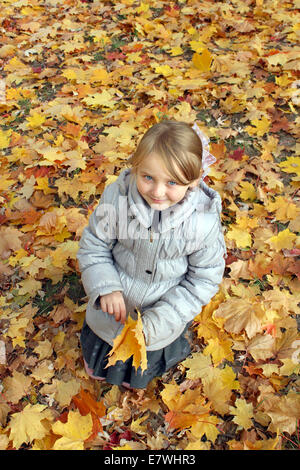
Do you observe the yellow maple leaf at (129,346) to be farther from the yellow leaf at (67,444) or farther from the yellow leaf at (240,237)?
the yellow leaf at (240,237)

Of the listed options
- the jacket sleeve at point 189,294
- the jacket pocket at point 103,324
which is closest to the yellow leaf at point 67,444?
the jacket pocket at point 103,324

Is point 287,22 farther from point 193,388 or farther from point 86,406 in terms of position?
point 86,406

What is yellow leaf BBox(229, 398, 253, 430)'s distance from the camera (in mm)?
2119

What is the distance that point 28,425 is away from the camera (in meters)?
2.12

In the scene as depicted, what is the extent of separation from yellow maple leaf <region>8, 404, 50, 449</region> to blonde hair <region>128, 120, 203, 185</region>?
4.99 feet

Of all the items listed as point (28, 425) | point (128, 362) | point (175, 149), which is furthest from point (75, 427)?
point (175, 149)

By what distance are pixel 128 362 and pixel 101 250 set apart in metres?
0.70

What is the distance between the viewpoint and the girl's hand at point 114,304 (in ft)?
6.28

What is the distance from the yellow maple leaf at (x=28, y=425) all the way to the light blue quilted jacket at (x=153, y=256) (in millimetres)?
572

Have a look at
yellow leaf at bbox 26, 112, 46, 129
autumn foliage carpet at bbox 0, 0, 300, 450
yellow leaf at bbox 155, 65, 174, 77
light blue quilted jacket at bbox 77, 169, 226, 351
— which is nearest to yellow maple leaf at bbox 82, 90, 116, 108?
autumn foliage carpet at bbox 0, 0, 300, 450

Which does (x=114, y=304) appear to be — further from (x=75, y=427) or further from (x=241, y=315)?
(x=241, y=315)

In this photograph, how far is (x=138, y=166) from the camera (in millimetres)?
1644

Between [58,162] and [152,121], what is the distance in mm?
1031

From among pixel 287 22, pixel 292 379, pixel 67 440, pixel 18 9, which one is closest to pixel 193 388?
pixel 292 379
